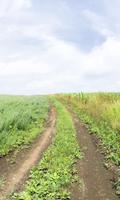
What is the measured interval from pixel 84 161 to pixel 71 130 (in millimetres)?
7217

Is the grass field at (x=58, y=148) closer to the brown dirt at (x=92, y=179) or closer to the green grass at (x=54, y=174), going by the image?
the green grass at (x=54, y=174)

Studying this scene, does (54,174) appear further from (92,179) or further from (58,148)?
(58,148)

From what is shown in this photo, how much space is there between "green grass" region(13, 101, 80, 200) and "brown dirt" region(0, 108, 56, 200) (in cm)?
A: 28

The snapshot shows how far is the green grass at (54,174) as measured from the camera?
33.2 ft

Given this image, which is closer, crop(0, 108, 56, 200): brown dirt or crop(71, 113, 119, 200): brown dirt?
crop(71, 113, 119, 200): brown dirt

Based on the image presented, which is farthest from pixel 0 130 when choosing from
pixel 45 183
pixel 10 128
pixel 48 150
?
pixel 45 183

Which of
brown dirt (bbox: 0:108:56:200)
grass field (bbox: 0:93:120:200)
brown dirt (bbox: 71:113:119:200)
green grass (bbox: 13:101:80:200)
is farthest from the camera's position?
brown dirt (bbox: 0:108:56:200)

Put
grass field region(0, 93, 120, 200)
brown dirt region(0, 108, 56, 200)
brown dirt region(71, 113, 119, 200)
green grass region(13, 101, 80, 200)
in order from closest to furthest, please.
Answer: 1. green grass region(13, 101, 80, 200)
2. brown dirt region(71, 113, 119, 200)
3. grass field region(0, 93, 120, 200)
4. brown dirt region(0, 108, 56, 200)

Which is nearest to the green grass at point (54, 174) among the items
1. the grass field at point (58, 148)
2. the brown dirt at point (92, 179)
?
the grass field at point (58, 148)

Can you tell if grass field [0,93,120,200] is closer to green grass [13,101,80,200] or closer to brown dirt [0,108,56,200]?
green grass [13,101,80,200]

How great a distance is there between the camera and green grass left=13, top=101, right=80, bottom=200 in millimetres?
10117

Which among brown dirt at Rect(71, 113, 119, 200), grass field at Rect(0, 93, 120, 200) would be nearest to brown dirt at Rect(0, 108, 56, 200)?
grass field at Rect(0, 93, 120, 200)

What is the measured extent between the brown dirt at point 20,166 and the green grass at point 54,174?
0.28m

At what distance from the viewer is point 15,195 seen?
1007 centimetres
